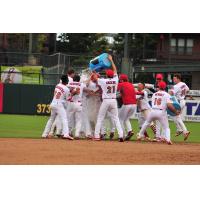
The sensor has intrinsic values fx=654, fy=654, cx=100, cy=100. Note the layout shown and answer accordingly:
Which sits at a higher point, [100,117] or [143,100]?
[143,100]

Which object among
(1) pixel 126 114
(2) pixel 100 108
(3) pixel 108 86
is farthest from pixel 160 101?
(2) pixel 100 108

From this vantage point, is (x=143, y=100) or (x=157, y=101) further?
(x=143, y=100)

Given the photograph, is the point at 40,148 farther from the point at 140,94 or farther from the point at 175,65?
the point at 175,65

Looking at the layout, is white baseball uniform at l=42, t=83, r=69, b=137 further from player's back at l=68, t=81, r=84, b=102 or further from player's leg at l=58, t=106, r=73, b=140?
player's back at l=68, t=81, r=84, b=102

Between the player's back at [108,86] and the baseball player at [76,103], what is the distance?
802mm

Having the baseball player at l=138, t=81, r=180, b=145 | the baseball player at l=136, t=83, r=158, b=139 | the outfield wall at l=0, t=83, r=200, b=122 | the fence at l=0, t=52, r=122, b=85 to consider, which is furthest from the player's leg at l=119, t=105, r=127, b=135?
the outfield wall at l=0, t=83, r=200, b=122

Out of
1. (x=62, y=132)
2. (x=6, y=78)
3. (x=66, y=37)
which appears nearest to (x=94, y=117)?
(x=62, y=132)

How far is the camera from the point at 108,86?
20219 mm

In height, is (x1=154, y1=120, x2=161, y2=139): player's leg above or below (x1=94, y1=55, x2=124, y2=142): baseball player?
below

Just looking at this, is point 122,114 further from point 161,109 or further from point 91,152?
point 91,152

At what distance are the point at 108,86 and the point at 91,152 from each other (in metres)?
3.78

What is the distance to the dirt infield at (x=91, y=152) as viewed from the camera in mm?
15414

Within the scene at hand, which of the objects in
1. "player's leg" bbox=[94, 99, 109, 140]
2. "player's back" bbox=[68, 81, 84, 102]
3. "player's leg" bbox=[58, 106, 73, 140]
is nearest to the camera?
"player's leg" bbox=[58, 106, 73, 140]

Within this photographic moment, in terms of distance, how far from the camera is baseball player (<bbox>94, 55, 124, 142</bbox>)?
20.2m
